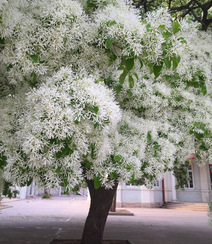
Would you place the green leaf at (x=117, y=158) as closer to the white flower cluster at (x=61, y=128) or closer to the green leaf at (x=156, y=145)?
the white flower cluster at (x=61, y=128)

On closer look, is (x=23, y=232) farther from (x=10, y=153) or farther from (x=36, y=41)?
(x=36, y=41)

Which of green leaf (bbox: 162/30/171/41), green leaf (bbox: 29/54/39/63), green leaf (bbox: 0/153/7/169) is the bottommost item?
green leaf (bbox: 0/153/7/169)

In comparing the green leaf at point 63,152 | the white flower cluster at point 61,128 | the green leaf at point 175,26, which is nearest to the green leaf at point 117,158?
A: the white flower cluster at point 61,128

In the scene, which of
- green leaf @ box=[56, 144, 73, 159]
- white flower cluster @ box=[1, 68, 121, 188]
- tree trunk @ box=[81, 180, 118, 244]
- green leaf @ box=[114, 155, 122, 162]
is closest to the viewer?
white flower cluster @ box=[1, 68, 121, 188]

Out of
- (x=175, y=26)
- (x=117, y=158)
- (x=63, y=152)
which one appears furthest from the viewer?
(x=117, y=158)

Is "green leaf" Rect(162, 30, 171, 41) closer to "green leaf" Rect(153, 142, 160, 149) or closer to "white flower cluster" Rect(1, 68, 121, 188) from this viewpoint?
"white flower cluster" Rect(1, 68, 121, 188)

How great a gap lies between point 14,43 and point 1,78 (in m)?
1.32

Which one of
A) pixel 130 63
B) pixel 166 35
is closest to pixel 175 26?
pixel 166 35

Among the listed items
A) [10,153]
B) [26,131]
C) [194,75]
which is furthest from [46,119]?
[194,75]

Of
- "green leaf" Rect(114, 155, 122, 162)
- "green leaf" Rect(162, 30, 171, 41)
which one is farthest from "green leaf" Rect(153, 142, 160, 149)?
"green leaf" Rect(162, 30, 171, 41)

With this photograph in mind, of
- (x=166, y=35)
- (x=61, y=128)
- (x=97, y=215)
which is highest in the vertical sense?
(x=166, y=35)

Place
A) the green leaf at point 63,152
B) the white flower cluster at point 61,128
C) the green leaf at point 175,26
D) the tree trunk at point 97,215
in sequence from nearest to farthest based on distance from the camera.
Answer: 1. the white flower cluster at point 61,128
2. the green leaf at point 63,152
3. the green leaf at point 175,26
4. the tree trunk at point 97,215

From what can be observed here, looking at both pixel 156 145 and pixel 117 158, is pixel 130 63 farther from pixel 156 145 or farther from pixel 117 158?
pixel 156 145

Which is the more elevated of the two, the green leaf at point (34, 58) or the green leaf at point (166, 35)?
the green leaf at point (166, 35)
